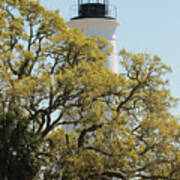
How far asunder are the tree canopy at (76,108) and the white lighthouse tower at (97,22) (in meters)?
6.25

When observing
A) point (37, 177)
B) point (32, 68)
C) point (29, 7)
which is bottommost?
point (37, 177)

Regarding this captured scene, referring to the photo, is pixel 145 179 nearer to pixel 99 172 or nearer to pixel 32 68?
pixel 99 172

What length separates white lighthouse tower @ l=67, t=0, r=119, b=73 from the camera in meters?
28.5

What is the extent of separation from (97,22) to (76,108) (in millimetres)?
8156

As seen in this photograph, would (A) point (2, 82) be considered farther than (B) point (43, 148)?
No

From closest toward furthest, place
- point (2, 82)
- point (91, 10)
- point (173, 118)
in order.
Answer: point (2, 82)
point (173, 118)
point (91, 10)

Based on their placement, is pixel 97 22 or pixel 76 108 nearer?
pixel 76 108

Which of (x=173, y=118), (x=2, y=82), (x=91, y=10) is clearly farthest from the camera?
(x=91, y=10)

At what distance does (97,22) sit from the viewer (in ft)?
94.0

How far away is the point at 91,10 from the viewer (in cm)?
2900

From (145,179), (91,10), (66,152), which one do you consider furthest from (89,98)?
(91,10)

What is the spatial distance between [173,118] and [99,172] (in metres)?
2.78

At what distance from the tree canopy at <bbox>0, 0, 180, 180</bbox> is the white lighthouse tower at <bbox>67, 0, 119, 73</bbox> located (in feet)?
20.5

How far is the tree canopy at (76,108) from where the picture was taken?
19969 mm
